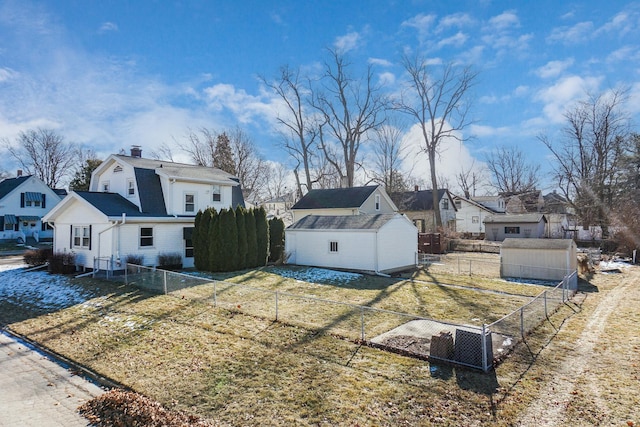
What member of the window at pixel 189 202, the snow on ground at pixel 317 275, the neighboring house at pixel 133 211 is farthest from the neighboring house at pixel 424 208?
the neighboring house at pixel 133 211

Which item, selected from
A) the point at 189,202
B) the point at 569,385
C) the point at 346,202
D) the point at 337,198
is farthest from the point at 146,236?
the point at 337,198

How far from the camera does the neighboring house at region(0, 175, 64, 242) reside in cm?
3769

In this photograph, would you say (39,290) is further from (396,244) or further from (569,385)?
(569,385)

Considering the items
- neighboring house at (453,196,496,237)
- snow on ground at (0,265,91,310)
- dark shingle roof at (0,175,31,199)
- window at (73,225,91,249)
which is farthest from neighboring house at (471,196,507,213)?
dark shingle roof at (0,175,31,199)

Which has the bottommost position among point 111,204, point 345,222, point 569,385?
point 569,385

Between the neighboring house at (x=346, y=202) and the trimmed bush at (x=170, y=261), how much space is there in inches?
627

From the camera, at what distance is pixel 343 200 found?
111 feet

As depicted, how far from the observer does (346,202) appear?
110 ft

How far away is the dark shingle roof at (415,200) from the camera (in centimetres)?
4407

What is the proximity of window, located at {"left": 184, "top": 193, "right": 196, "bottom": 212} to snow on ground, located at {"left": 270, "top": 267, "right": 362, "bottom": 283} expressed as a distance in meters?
5.95

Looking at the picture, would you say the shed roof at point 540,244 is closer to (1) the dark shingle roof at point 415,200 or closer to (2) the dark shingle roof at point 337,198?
(2) the dark shingle roof at point 337,198

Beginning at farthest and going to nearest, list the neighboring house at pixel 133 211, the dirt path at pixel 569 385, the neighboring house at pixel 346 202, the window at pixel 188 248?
the neighboring house at pixel 346 202, the window at pixel 188 248, the neighboring house at pixel 133 211, the dirt path at pixel 569 385

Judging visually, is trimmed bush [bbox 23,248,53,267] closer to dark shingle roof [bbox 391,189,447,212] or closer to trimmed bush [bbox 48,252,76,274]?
trimmed bush [bbox 48,252,76,274]

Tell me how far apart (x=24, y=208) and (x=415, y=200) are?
142 feet
